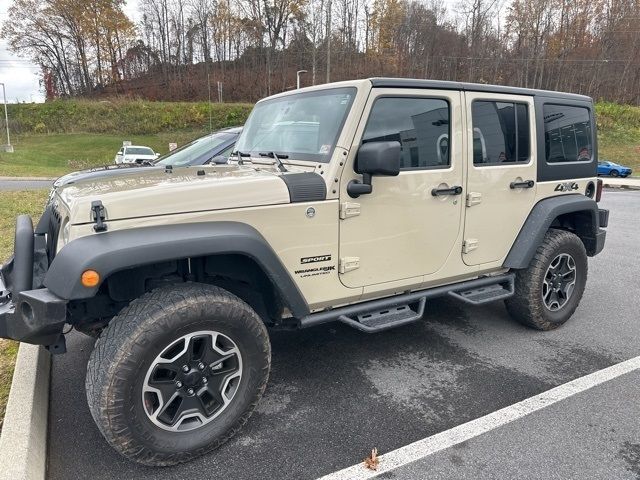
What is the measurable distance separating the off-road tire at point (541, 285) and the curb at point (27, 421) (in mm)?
3626

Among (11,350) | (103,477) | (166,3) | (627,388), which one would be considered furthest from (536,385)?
(166,3)

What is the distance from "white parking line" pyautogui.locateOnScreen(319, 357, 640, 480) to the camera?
7.93 ft

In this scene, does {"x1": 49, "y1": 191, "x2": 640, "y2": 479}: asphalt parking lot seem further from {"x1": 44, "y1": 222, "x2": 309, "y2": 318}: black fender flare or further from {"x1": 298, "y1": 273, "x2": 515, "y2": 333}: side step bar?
{"x1": 44, "y1": 222, "x2": 309, "y2": 318}: black fender flare

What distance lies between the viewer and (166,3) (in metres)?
49.2

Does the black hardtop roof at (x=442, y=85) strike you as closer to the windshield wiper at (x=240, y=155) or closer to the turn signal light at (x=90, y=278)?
the windshield wiper at (x=240, y=155)

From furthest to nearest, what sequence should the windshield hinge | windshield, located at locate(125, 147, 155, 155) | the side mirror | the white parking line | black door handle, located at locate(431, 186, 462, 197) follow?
windshield, located at locate(125, 147, 155, 155)
black door handle, located at locate(431, 186, 462, 197)
the side mirror
the white parking line
the windshield hinge

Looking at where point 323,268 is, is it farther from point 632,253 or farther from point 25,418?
point 632,253

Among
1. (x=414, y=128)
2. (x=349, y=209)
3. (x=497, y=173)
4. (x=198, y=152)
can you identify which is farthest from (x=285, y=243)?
(x=198, y=152)

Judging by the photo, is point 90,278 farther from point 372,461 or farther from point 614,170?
point 614,170

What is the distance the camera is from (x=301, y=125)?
326cm

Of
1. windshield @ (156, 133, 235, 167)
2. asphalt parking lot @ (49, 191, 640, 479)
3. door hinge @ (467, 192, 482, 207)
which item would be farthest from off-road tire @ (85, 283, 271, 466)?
windshield @ (156, 133, 235, 167)

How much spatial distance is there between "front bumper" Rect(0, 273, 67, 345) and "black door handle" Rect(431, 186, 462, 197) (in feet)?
7.75

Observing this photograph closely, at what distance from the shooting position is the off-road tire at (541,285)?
3.97 m

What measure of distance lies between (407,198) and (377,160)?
1.82 ft
